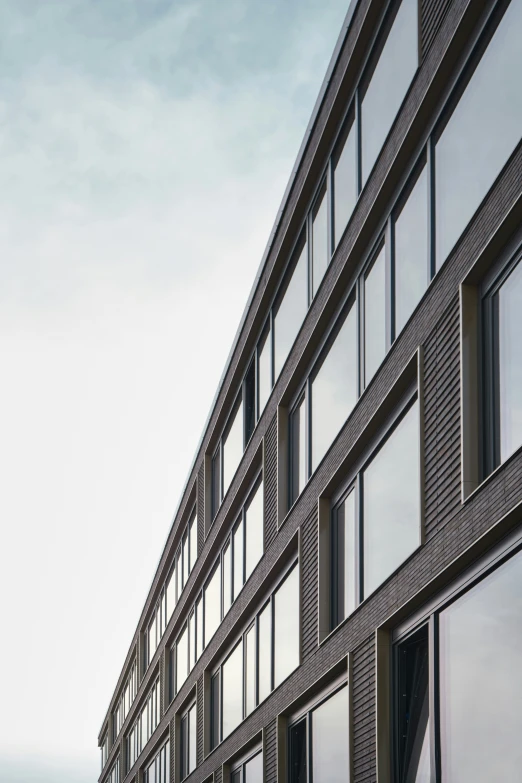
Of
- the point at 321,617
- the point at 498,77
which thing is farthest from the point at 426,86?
the point at 321,617

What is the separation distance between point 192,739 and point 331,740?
16382 millimetres

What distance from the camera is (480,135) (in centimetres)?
1388

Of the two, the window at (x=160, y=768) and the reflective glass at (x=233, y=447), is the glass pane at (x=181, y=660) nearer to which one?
the window at (x=160, y=768)

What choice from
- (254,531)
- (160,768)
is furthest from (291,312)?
(160,768)

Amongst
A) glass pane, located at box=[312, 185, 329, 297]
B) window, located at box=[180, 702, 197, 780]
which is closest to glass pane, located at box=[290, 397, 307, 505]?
glass pane, located at box=[312, 185, 329, 297]

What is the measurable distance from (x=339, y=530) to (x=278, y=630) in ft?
15.9

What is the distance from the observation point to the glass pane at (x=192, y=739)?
33094 millimetres

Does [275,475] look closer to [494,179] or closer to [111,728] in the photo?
[494,179]

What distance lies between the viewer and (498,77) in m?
13.5

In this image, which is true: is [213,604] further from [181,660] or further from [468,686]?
[468,686]

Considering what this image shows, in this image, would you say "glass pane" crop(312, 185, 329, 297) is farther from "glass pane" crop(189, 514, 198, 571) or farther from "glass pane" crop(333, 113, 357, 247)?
"glass pane" crop(189, 514, 198, 571)

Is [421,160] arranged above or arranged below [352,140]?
below

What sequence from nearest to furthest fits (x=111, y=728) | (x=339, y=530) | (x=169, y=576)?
(x=339, y=530) < (x=169, y=576) < (x=111, y=728)

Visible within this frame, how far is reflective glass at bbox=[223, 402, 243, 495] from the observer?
29.5m
